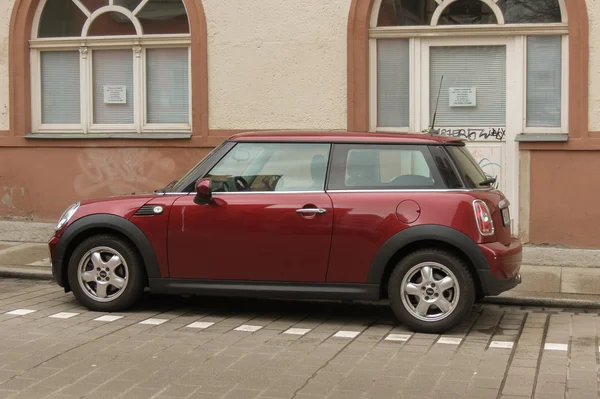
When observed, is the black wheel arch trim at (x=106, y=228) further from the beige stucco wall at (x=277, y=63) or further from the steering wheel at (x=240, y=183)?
the beige stucco wall at (x=277, y=63)

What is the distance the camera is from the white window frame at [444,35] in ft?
38.4

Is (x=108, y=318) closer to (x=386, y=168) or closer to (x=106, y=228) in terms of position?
(x=106, y=228)

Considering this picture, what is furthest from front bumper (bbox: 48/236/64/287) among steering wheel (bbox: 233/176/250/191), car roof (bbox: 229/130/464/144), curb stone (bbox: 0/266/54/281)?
curb stone (bbox: 0/266/54/281)

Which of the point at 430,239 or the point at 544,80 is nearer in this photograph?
the point at 430,239

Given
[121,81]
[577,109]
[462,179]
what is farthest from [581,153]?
[121,81]

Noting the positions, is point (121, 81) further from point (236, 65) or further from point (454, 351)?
point (454, 351)

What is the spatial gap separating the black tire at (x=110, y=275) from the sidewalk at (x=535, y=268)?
2.13 metres

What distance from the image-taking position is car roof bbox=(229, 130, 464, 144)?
25.2 ft

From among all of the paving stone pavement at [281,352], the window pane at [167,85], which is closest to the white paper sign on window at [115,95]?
the window pane at [167,85]

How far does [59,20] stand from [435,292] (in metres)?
8.39

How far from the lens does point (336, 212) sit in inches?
294

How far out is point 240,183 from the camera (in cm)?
782

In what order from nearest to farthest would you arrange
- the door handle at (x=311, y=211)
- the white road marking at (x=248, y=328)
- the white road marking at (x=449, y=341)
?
the white road marking at (x=449, y=341), the white road marking at (x=248, y=328), the door handle at (x=311, y=211)

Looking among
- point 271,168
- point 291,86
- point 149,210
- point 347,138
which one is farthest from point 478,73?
point 149,210
